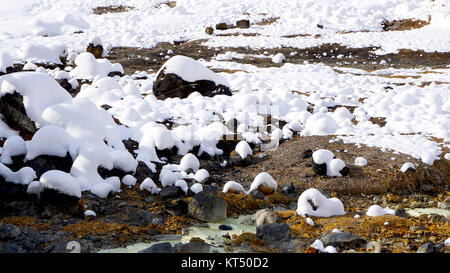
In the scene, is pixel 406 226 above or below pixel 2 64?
below

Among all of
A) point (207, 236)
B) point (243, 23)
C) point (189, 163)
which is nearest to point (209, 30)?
point (243, 23)

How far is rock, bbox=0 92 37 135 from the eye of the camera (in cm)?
→ 712

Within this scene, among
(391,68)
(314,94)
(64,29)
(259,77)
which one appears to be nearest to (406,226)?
(314,94)

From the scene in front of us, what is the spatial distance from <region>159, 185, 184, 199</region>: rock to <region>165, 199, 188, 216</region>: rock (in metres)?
0.52

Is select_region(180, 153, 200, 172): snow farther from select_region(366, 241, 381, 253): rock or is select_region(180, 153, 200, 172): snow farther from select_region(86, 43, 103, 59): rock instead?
select_region(86, 43, 103, 59): rock

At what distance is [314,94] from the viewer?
39.2 ft

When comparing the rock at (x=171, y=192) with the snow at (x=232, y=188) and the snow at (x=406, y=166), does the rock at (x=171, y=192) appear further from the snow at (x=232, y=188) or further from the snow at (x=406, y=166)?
the snow at (x=406, y=166)

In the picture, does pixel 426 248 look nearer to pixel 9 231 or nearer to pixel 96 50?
pixel 9 231

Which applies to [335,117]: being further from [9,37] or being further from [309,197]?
[9,37]

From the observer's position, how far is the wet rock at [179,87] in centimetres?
1147

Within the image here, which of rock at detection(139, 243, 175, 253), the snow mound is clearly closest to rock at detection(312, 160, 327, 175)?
rock at detection(139, 243, 175, 253)

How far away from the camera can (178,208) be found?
590 cm

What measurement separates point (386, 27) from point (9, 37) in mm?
21058

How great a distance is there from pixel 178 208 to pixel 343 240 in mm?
2320
